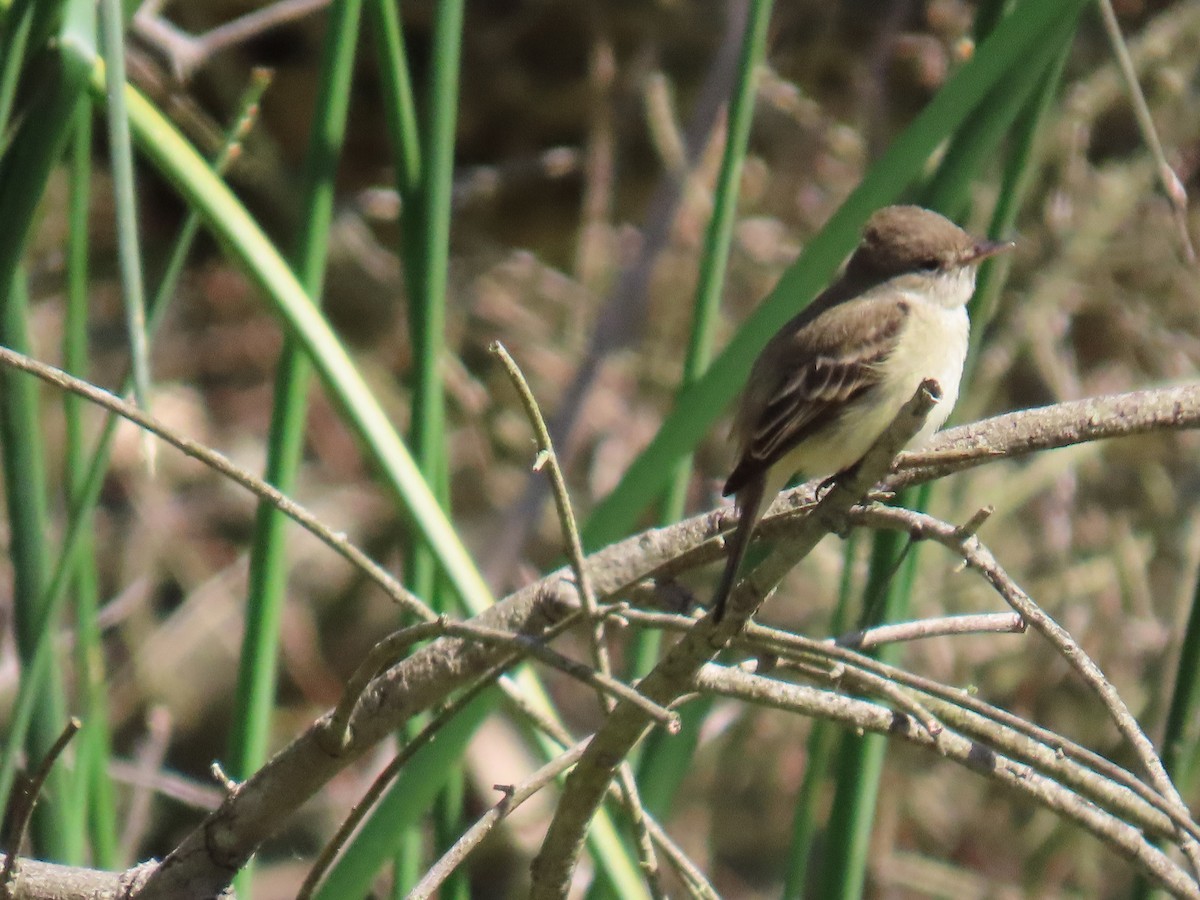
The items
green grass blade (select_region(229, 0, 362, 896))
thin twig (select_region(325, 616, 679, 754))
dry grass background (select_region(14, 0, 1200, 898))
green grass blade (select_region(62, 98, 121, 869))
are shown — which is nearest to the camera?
thin twig (select_region(325, 616, 679, 754))

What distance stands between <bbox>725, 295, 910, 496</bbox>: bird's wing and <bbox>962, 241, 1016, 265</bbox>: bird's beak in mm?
107

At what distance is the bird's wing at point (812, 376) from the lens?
5.87 feet

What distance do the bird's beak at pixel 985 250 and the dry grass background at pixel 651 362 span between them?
3.08 ft

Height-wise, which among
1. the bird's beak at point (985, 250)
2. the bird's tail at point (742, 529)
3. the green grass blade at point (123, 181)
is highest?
the bird's beak at point (985, 250)

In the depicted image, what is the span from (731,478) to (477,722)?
0.46 metres

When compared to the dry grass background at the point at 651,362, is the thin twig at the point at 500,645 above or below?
below

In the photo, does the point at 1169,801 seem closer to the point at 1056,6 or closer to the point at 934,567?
the point at 1056,6

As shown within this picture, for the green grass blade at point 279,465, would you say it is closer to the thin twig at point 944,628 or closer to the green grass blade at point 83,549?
the green grass blade at point 83,549

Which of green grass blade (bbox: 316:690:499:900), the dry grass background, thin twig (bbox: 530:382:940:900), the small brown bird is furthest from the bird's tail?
the dry grass background

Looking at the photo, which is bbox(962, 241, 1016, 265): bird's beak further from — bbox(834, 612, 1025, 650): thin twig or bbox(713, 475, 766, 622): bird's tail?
bbox(834, 612, 1025, 650): thin twig

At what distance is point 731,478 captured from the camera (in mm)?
1713

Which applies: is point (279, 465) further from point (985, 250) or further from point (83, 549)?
point (985, 250)

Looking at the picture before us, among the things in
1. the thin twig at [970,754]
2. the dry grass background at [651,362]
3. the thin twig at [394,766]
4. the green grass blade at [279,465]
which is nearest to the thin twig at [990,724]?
the thin twig at [970,754]

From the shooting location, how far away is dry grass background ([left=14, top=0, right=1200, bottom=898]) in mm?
3109
